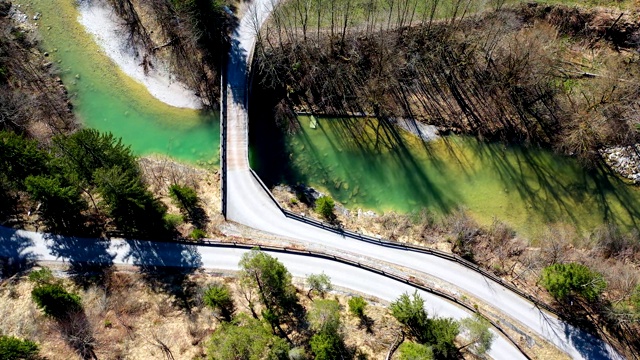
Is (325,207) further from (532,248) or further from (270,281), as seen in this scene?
(532,248)

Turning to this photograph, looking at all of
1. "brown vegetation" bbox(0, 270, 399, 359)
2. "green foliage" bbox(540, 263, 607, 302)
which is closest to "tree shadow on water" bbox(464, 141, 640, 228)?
"green foliage" bbox(540, 263, 607, 302)

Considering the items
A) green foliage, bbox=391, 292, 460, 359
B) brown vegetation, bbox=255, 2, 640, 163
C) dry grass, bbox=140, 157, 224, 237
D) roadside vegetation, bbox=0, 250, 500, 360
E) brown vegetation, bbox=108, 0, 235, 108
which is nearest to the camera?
roadside vegetation, bbox=0, 250, 500, 360

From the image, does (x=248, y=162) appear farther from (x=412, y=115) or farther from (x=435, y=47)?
(x=435, y=47)

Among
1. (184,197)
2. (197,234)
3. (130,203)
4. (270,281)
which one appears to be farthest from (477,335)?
(130,203)

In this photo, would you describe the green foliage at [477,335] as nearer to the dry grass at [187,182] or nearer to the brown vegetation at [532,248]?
the brown vegetation at [532,248]

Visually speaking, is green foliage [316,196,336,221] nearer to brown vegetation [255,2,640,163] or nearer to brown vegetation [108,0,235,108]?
brown vegetation [255,2,640,163]

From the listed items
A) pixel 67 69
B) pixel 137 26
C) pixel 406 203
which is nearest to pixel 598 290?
pixel 406 203

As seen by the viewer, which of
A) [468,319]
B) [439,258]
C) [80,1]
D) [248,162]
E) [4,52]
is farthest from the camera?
[80,1]
